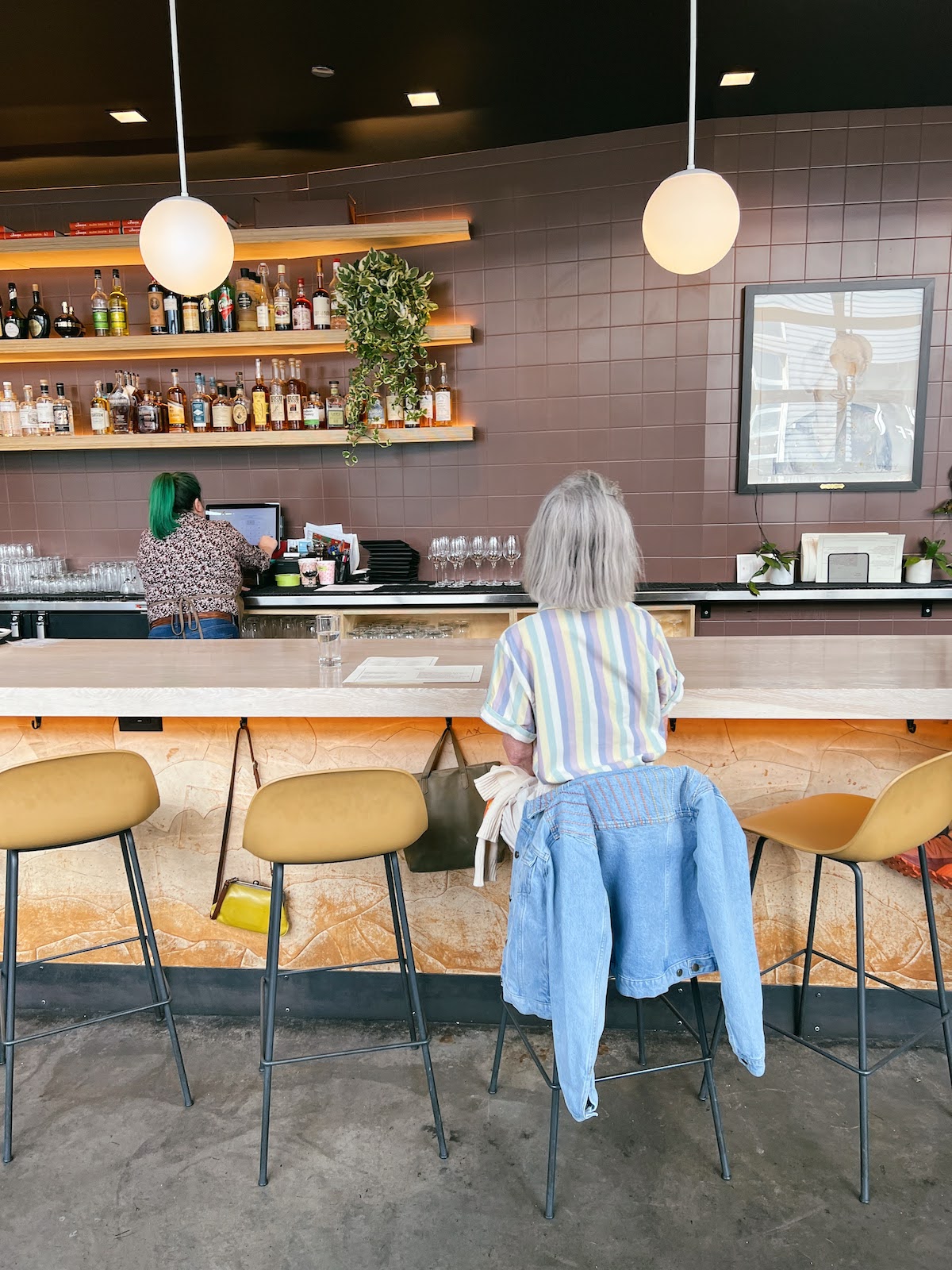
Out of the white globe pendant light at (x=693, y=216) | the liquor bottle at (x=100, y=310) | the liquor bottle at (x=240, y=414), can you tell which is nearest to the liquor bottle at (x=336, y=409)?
the liquor bottle at (x=240, y=414)

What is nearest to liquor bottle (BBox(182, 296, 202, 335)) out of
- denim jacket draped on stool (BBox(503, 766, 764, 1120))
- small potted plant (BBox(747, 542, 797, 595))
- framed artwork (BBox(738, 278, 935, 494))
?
framed artwork (BBox(738, 278, 935, 494))

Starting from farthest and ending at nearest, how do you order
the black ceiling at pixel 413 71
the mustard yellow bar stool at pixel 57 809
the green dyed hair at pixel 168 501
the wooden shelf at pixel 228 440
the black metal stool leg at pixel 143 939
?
the wooden shelf at pixel 228 440
the green dyed hair at pixel 168 501
the black ceiling at pixel 413 71
the black metal stool leg at pixel 143 939
the mustard yellow bar stool at pixel 57 809

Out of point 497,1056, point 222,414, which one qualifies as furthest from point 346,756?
point 222,414

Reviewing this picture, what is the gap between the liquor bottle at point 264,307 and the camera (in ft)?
15.6

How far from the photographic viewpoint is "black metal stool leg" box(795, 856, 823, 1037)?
2.19m

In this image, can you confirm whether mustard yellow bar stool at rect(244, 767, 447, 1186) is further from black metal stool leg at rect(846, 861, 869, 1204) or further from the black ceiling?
the black ceiling

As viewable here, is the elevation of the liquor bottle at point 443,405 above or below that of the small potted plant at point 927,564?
above

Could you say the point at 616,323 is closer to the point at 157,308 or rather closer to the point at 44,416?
the point at 157,308

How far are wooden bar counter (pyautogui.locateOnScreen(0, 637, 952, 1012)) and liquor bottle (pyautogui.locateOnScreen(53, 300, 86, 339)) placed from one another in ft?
9.47

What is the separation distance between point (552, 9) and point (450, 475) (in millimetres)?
2309

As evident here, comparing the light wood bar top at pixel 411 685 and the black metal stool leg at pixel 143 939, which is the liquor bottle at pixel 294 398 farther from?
the black metal stool leg at pixel 143 939

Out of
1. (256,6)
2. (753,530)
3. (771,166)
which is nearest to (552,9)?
(256,6)

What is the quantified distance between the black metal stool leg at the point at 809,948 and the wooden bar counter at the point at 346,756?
6 centimetres

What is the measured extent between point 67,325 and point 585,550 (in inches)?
169
